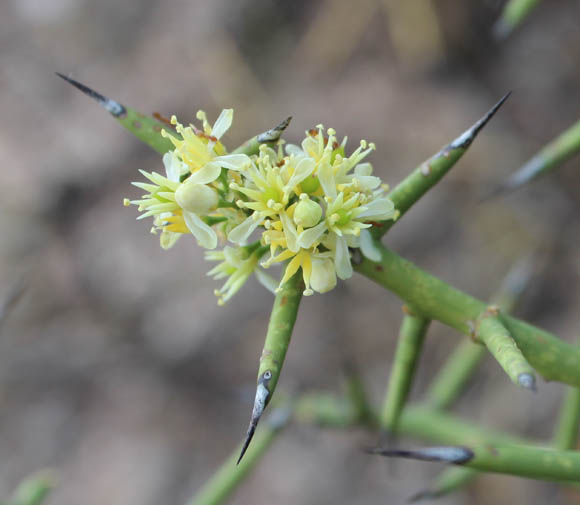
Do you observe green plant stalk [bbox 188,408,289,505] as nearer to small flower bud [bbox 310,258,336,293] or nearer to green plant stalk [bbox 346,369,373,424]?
green plant stalk [bbox 346,369,373,424]

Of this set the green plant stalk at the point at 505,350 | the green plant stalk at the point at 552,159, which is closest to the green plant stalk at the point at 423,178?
the green plant stalk at the point at 505,350

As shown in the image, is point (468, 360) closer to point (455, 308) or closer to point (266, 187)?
point (455, 308)

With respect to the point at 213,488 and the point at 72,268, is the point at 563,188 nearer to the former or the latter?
the point at 213,488

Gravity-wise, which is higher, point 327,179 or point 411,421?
point 327,179

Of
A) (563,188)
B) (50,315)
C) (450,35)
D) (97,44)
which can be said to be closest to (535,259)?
(563,188)

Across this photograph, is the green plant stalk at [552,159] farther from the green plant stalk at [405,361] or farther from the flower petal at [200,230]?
the flower petal at [200,230]

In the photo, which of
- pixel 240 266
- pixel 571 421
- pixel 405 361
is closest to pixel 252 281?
pixel 571 421

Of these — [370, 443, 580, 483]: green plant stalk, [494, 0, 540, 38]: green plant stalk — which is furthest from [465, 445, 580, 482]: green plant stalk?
[494, 0, 540, 38]: green plant stalk
